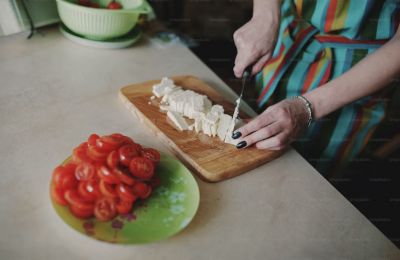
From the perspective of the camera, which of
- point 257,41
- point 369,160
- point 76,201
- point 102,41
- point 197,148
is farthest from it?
point 369,160

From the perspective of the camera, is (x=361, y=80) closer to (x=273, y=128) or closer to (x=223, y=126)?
(x=273, y=128)

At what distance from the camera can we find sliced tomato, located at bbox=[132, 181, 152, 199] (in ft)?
2.47

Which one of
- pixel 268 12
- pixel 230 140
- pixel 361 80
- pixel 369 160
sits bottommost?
pixel 369 160

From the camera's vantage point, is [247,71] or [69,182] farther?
[247,71]

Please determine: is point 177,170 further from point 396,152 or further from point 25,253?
point 396,152

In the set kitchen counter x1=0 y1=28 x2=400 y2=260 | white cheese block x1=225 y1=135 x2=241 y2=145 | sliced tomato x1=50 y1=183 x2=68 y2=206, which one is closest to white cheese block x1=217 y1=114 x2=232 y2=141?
white cheese block x1=225 y1=135 x2=241 y2=145

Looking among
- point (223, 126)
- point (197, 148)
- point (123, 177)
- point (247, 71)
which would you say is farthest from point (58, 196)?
point (247, 71)

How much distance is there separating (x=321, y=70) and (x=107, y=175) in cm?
85

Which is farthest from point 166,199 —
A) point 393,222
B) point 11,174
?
Result: point 393,222

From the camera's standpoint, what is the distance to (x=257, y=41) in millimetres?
1128

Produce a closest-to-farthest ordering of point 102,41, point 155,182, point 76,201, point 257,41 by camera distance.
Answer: point 76,201 < point 155,182 < point 257,41 < point 102,41

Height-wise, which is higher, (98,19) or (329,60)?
(98,19)

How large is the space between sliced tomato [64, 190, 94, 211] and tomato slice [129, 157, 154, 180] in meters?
0.11

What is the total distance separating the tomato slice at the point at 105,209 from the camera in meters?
0.71
